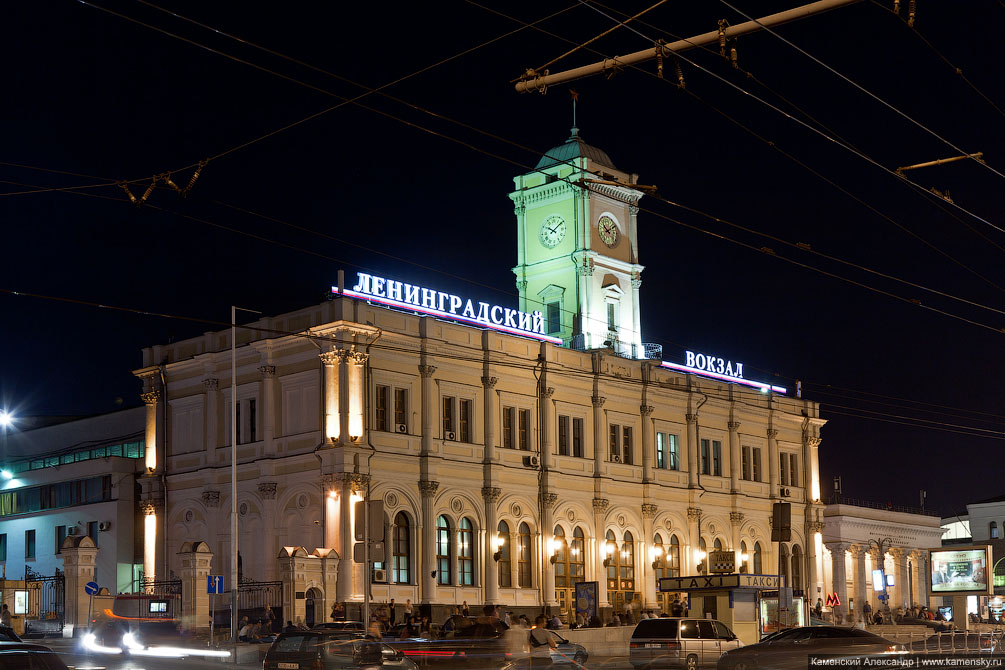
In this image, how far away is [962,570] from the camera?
127 feet

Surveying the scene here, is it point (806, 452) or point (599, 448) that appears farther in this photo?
point (806, 452)

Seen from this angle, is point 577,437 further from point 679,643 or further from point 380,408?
point 679,643

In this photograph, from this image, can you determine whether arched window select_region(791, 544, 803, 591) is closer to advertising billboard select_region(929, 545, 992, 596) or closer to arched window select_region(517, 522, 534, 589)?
arched window select_region(517, 522, 534, 589)

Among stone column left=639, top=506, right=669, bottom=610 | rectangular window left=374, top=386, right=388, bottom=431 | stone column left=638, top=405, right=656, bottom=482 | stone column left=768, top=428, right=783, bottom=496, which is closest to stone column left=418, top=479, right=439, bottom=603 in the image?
rectangular window left=374, top=386, right=388, bottom=431

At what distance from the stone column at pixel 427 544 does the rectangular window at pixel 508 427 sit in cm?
524

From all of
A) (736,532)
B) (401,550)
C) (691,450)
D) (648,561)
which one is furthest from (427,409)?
(736,532)

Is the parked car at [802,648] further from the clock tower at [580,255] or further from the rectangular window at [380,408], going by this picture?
the clock tower at [580,255]

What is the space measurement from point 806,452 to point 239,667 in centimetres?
4758

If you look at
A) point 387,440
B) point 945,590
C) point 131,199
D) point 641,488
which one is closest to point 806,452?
point 641,488

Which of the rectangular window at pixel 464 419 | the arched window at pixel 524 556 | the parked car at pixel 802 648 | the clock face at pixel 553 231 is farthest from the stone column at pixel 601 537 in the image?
the parked car at pixel 802 648

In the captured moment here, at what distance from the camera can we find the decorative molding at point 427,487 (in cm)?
5372

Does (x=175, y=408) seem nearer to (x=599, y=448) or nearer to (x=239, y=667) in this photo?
(x=599, y=448)

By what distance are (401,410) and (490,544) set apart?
24.0 feet

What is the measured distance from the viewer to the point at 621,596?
62.2 meters
